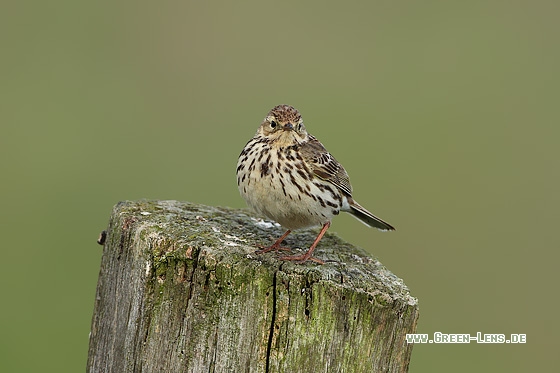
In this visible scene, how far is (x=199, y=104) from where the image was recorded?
14.0m

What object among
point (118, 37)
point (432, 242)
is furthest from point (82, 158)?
point (432, 242)

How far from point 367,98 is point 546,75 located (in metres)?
3.31

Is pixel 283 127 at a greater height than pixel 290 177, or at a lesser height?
greater

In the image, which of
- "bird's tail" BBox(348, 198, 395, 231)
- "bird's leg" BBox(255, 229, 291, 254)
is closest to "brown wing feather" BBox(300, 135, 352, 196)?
"bird's tail" BBox(348, 198, 395, 231)

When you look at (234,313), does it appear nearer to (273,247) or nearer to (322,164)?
(273,247)

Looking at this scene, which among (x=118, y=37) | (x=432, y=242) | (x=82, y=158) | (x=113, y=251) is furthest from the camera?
(x=118, y=37)

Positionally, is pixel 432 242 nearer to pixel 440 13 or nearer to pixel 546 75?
pixel 546 75

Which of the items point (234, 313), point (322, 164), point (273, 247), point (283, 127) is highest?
point (283, 127)

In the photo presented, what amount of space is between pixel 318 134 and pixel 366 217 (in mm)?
7003

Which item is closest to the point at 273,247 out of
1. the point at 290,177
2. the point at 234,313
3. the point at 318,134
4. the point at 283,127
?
the point at 290,177

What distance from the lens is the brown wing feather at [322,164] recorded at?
620 centimetres

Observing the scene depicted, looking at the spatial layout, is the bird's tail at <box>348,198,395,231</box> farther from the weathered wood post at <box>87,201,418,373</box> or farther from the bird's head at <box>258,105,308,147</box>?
the weathered wood post at <box>87,201,418,373</box>

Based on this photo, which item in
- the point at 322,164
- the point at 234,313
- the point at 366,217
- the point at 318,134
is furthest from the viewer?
the point at 318,134

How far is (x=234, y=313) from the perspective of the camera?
13.8ft
